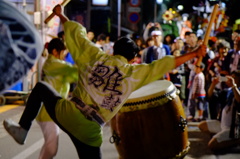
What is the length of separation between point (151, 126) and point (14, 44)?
3319 mm

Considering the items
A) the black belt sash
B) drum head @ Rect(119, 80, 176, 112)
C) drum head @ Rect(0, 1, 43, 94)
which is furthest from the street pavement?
drum head @ Rect(0, 1, 43, 94)

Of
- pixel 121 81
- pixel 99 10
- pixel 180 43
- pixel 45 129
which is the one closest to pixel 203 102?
pixel 180 43

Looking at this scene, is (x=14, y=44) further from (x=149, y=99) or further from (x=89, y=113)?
(x=149, y=99)

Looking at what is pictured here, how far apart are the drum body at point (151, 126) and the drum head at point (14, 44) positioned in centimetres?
313

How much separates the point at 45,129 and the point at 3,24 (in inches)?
124

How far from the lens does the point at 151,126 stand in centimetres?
527

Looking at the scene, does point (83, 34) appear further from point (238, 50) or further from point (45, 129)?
point (238, 50)

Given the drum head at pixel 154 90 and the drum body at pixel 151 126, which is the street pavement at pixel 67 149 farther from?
the drum head at pixel 154 90

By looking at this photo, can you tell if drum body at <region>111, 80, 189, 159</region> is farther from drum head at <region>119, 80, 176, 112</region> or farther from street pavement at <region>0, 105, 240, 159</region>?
street pavement at <region>0, 105, 240, 159</region>

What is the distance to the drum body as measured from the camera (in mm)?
5250

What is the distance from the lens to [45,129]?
16.9 ft

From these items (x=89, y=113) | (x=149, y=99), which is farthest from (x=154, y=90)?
(x=89, y=113)

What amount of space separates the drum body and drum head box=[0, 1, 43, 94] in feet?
10.3

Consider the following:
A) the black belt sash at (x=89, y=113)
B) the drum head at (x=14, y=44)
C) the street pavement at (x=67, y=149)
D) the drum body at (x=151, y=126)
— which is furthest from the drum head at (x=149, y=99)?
the drum head at (x=14, y=44)
